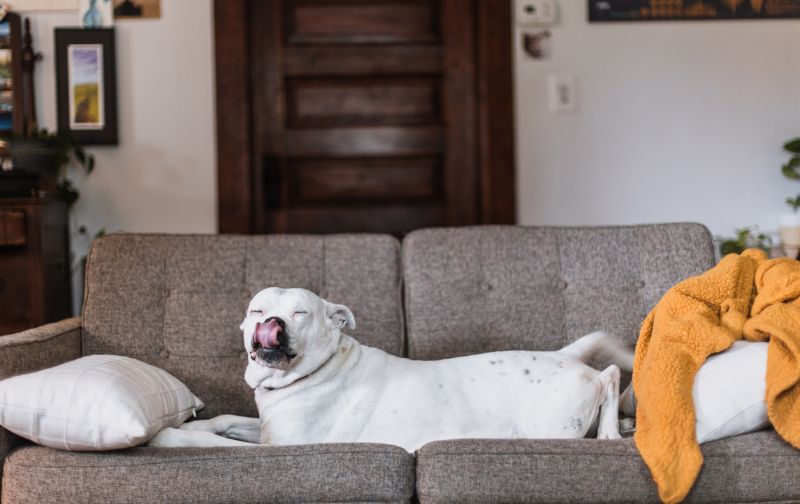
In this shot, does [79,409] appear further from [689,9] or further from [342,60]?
[689,9]

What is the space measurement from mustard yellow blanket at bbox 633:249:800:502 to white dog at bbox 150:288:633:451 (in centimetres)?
15

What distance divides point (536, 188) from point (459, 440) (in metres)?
1.96

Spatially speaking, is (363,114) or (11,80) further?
(363,114)

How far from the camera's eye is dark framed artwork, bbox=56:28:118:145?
11.0 feet

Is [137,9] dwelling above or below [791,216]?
above

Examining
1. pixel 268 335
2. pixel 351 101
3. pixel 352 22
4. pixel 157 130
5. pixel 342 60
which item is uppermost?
pixel 352 22

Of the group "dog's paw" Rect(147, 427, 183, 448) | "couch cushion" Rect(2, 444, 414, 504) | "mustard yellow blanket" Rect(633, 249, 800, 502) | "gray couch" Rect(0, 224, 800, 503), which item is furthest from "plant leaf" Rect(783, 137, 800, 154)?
"dog's paw" Rect(147, 427, 183, 448)

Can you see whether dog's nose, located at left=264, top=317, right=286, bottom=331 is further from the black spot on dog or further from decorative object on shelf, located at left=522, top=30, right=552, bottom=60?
decorative object on shelf, located at left=522, top=30, right=552, bottom=60

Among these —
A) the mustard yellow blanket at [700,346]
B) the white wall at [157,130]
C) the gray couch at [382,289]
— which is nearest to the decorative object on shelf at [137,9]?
the white wall at [157,130]

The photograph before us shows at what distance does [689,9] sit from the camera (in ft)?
11.3

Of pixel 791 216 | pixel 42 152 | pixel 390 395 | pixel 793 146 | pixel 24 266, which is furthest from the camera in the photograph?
pixel 793 146

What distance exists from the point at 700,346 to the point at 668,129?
1952 millimetres

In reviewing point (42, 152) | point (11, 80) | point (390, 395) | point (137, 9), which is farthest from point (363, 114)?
point (390, 395)

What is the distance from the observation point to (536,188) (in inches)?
137
